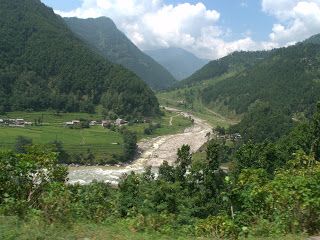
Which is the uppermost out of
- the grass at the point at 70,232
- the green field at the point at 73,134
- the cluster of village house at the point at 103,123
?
the grass at the point at 70,232

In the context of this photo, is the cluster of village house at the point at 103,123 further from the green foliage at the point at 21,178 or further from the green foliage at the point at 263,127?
the green foliage at the point at 21,178

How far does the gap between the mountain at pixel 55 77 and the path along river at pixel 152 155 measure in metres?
28.1

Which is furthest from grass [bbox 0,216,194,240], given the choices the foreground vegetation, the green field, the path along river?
the green field

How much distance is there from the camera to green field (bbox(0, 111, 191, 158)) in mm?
92250

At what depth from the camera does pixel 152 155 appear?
95.3 meters

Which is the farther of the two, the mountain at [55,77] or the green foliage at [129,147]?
the mountain at [55,77]

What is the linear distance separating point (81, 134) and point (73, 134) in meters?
2.56

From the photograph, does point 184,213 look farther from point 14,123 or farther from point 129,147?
point 14,123

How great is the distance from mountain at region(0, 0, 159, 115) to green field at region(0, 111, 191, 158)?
7374 mm

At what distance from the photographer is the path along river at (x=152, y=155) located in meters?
70.6

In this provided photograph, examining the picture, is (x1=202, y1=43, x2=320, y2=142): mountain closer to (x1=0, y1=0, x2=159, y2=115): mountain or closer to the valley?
the valley

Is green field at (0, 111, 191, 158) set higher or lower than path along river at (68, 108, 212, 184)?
higher

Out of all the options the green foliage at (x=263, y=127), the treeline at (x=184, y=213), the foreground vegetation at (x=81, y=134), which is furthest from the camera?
the green foliage at (x=263, y=127)

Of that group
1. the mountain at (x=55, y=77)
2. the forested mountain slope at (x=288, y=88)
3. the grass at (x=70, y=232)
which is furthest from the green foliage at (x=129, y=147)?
the grass at (x=70, y=232)
